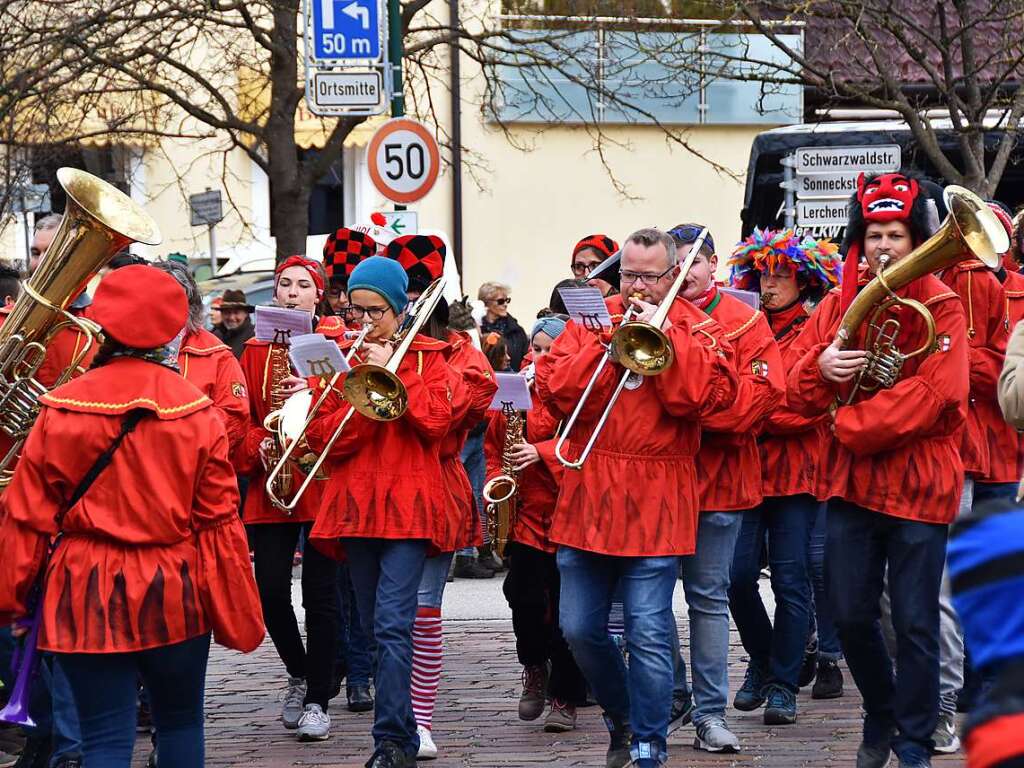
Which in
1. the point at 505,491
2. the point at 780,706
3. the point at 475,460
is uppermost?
the point at 505,491

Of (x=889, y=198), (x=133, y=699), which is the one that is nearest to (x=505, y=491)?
(x=889, y=198)

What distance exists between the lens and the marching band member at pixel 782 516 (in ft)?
24.8

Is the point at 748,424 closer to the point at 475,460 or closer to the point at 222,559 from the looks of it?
the point at 222,559

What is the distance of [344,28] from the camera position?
11.7 metres

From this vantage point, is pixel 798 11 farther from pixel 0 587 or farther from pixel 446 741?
pixel 0 587

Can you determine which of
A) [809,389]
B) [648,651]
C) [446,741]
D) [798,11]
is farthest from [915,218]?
[798,11]

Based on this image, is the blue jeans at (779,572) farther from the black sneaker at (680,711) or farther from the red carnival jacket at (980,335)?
the red carnival jacket at (980,335)

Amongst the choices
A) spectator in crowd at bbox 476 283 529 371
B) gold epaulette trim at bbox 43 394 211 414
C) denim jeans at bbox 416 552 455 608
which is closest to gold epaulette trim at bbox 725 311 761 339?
denim jeans at bbox 416 552 455 608

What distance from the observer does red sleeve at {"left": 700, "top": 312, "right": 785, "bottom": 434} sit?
259 inches

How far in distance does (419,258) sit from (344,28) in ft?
15.9

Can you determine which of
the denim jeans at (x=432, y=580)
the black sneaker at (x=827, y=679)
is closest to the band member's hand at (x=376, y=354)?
the denim jeans at (x=432, y=580)

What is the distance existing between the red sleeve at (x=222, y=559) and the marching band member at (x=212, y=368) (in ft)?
5.69

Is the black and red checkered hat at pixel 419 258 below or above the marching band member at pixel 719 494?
above

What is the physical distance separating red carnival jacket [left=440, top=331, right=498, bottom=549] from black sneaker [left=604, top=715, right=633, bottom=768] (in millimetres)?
905
